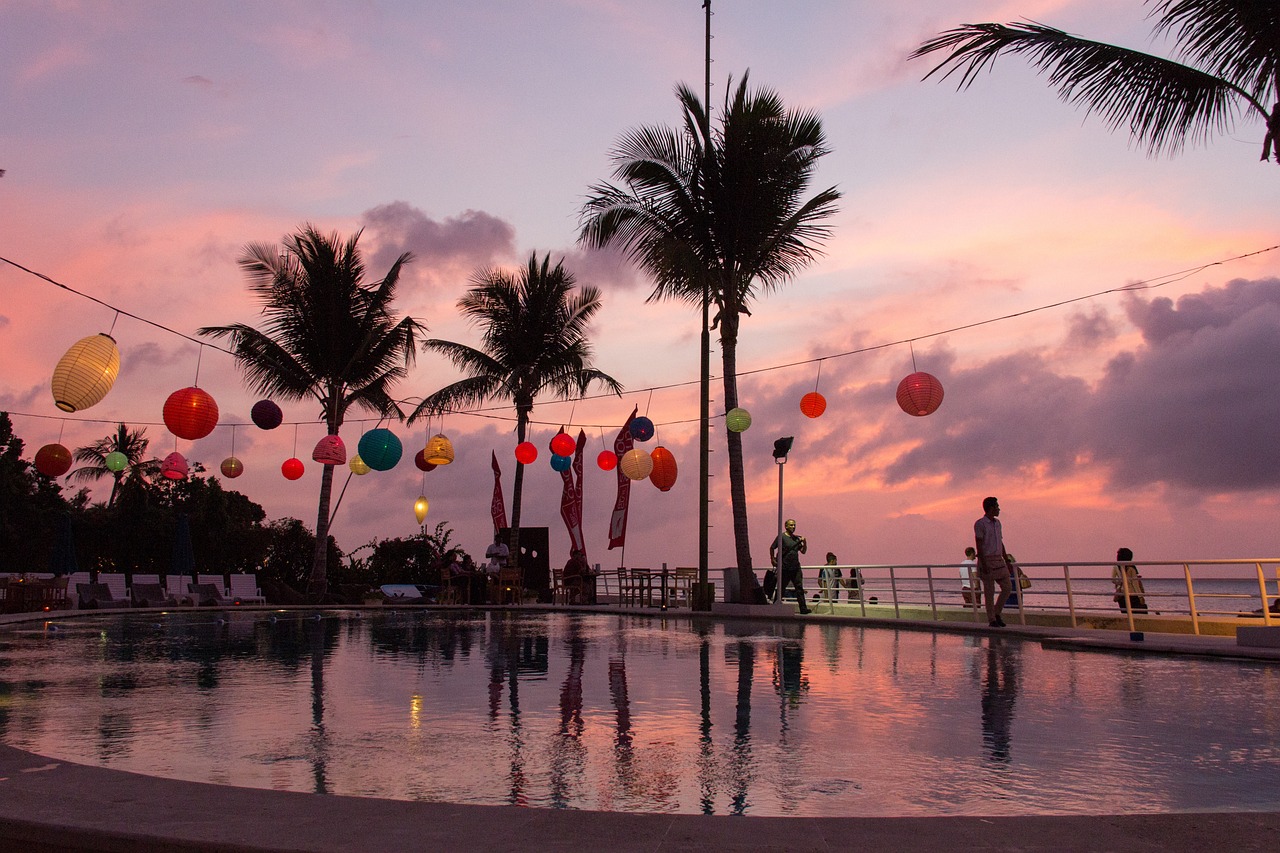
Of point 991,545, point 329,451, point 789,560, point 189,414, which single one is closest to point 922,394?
point 991,545

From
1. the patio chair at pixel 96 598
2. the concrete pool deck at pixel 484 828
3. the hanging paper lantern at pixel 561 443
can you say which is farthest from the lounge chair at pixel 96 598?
the concrete pool deck at pixel 484 828

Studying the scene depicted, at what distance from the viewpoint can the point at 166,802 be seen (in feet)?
14.9

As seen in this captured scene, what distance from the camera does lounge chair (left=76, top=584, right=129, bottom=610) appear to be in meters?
27.4

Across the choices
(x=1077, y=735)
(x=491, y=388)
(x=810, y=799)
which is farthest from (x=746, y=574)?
(x=810, y=799)

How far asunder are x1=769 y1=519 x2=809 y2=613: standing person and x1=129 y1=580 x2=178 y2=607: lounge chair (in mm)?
18453

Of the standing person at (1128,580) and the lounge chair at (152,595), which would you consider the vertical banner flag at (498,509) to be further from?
the standing person at (1128,580)

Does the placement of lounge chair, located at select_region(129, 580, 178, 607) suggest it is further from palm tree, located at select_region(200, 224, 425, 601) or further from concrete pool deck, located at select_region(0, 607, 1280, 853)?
concrete pool deck, located at select_region(0, 607, 1280, 853)

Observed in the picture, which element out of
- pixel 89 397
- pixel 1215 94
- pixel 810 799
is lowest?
pixel 810 799

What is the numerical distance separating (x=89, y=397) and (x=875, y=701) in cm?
1064

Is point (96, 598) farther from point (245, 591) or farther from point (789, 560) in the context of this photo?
point (789, 560)

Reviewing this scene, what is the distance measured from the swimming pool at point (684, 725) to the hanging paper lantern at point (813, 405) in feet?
25.2

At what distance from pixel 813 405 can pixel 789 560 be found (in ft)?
13.9

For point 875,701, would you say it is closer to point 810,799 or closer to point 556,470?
point 810,799

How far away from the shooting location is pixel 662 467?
25422mm
